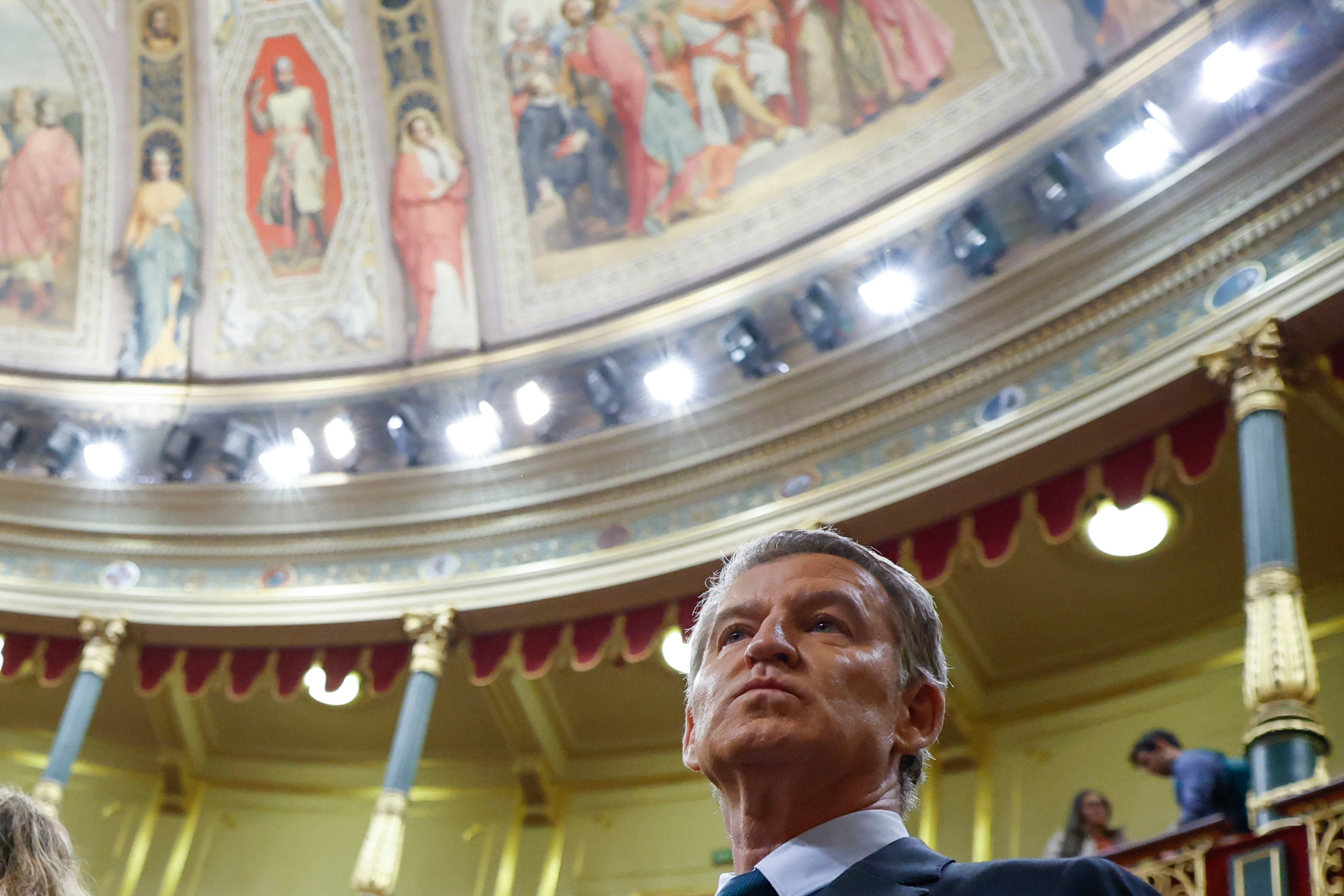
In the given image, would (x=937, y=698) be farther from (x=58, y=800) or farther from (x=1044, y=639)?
(x=58, y=800)

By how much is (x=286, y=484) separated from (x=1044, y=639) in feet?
18.4

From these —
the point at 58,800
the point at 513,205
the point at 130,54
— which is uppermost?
the point at 130,54

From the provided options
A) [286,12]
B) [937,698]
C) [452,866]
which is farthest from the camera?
[286,12]

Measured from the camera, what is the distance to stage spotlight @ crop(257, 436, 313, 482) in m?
10.2

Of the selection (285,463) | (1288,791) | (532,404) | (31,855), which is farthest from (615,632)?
(31,855)

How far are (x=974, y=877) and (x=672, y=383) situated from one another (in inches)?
312

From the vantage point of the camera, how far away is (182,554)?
10.1 meters

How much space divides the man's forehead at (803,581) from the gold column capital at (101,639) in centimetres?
869

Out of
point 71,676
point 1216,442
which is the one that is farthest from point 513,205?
point 1216,442

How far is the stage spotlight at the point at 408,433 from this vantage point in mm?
9898

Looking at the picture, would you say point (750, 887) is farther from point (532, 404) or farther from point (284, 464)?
point (284, 464)

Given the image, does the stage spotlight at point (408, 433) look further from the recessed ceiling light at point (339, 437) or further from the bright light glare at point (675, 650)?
the bright light glare at point (675, 650)

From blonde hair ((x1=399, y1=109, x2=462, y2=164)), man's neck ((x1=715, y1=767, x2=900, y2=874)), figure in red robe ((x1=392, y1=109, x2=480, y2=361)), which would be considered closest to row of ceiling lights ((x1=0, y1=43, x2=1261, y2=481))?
figure in red robe ((x1=392, y1=109, x2=480, y2=361))

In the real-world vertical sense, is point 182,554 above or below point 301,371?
below
